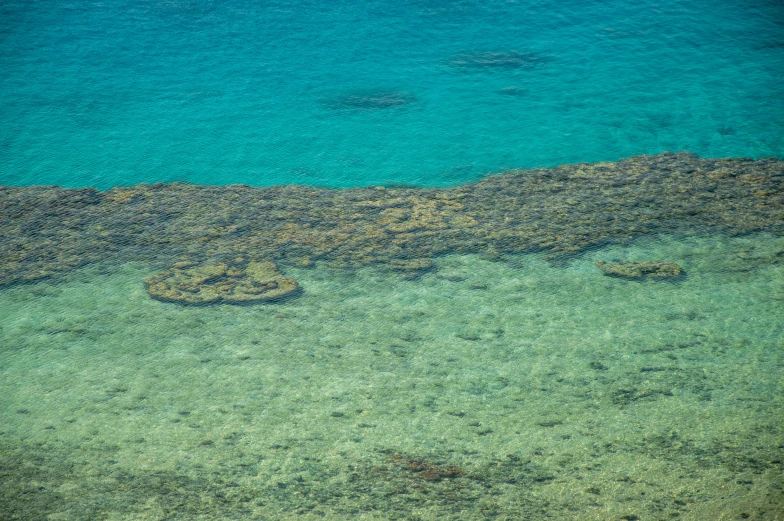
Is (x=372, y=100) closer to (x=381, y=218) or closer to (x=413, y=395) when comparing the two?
(x=381, y=218)

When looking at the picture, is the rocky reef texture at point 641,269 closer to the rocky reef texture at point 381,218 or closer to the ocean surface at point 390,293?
the ocean surface at point 390,293

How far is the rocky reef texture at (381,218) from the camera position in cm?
291

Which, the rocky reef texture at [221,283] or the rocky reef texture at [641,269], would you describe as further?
the rocky reef texture at [641,269]

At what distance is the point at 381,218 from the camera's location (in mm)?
3205

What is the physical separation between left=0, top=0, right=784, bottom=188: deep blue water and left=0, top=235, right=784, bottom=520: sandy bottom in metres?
1.41

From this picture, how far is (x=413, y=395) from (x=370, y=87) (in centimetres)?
349

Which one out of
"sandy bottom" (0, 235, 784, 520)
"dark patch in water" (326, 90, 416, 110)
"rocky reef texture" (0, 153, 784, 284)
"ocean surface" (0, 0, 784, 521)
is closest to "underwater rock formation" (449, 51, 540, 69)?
"ocean surface" (0, 0, 784, 521)

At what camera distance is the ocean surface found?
1837 mm

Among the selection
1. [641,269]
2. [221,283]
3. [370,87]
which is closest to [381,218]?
[221,283]

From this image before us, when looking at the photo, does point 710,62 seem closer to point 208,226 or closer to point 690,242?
point 690,242

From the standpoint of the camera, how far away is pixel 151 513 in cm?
171

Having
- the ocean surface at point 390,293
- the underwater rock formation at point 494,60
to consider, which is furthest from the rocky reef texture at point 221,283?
the underwater rock formation at point 494,60

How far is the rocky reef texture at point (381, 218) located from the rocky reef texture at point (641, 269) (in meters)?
0.16

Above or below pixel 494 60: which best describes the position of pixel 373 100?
below
